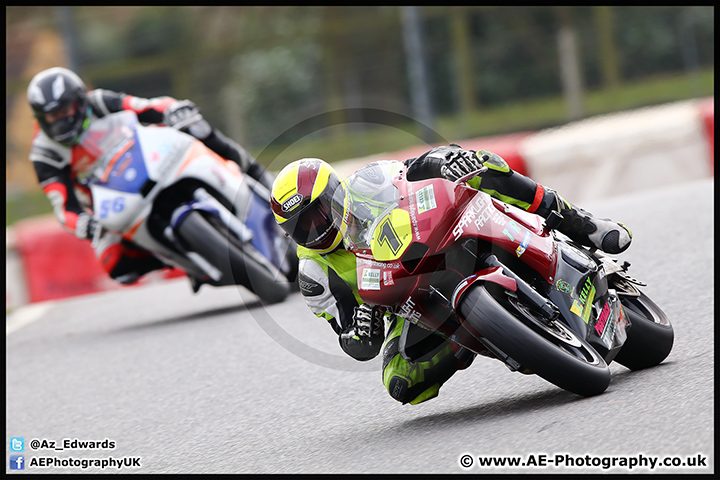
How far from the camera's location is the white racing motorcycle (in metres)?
8.09

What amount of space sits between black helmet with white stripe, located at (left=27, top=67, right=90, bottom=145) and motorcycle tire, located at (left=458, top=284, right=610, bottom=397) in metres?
5.34

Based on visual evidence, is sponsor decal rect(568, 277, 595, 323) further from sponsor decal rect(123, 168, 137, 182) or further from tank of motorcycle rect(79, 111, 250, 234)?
sponsor decal rect(123, 168, 137, 182)

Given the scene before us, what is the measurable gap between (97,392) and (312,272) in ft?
8.83

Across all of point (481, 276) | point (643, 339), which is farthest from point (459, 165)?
point (643, 339)

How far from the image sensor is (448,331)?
432cm

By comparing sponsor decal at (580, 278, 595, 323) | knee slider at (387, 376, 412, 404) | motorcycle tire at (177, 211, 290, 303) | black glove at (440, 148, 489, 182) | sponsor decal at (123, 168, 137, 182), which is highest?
black glove at (440, 148, 489, 182)

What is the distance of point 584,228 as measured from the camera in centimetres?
454

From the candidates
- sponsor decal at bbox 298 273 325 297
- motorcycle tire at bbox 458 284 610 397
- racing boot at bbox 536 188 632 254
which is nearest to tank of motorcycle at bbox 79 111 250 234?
sponsor decal at bbox 298 273 325 297

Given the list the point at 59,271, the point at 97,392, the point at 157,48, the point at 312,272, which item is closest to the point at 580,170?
the point at 59,271

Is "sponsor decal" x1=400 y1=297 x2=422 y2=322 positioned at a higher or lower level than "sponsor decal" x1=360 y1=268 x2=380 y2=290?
lower

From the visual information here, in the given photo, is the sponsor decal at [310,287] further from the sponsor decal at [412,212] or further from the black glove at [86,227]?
the black glove at [86,227]

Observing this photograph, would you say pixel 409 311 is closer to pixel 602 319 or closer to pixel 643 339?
pixel 602 319

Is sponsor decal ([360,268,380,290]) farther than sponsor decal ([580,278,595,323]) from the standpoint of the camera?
No

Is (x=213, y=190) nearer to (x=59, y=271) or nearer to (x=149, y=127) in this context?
(x=149, y=127)
